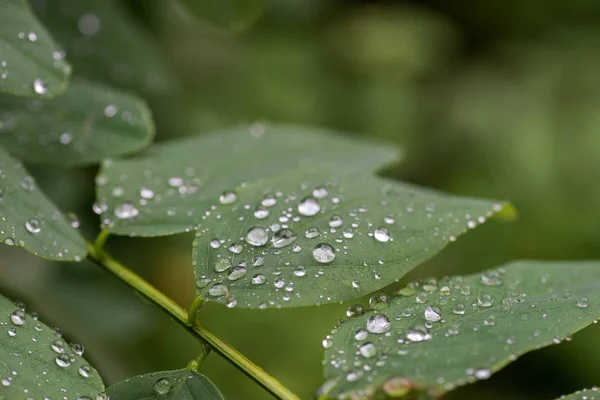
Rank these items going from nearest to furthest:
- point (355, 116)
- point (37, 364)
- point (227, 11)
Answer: point (37, 364)
point (227, 11)
point (355, 116)

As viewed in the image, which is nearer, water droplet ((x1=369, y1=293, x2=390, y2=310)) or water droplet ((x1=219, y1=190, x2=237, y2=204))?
water droplet ((x1=369, y1=293, x2=390, y2=310))

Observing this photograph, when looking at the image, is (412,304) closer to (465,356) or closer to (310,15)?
(465,356)

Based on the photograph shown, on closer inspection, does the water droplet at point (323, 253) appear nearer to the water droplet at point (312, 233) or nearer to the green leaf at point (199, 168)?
the water droplet at point (312, 233)

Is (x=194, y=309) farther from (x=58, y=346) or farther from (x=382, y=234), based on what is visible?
(x=382, y=234)

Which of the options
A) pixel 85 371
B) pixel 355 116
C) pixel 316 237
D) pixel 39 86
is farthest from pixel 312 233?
pixel 355 116

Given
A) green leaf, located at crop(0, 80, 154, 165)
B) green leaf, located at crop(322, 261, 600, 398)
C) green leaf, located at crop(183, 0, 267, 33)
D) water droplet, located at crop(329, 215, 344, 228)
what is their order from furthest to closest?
green leaf, located at crop(183, 0, 267, 33) → green leaf, located at crop(0, 80, 154, 165) → water droplet, located at crop(329, 215, 344, 228) → green leaf, located at crop(322, 261, 600, 398)

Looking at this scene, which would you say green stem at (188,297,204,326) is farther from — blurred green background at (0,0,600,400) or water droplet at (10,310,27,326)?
blurred green background at (0,0,600,400)

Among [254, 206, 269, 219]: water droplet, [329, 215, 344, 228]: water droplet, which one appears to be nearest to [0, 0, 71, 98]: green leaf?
[254, 206, 269, 219]: water droplet
